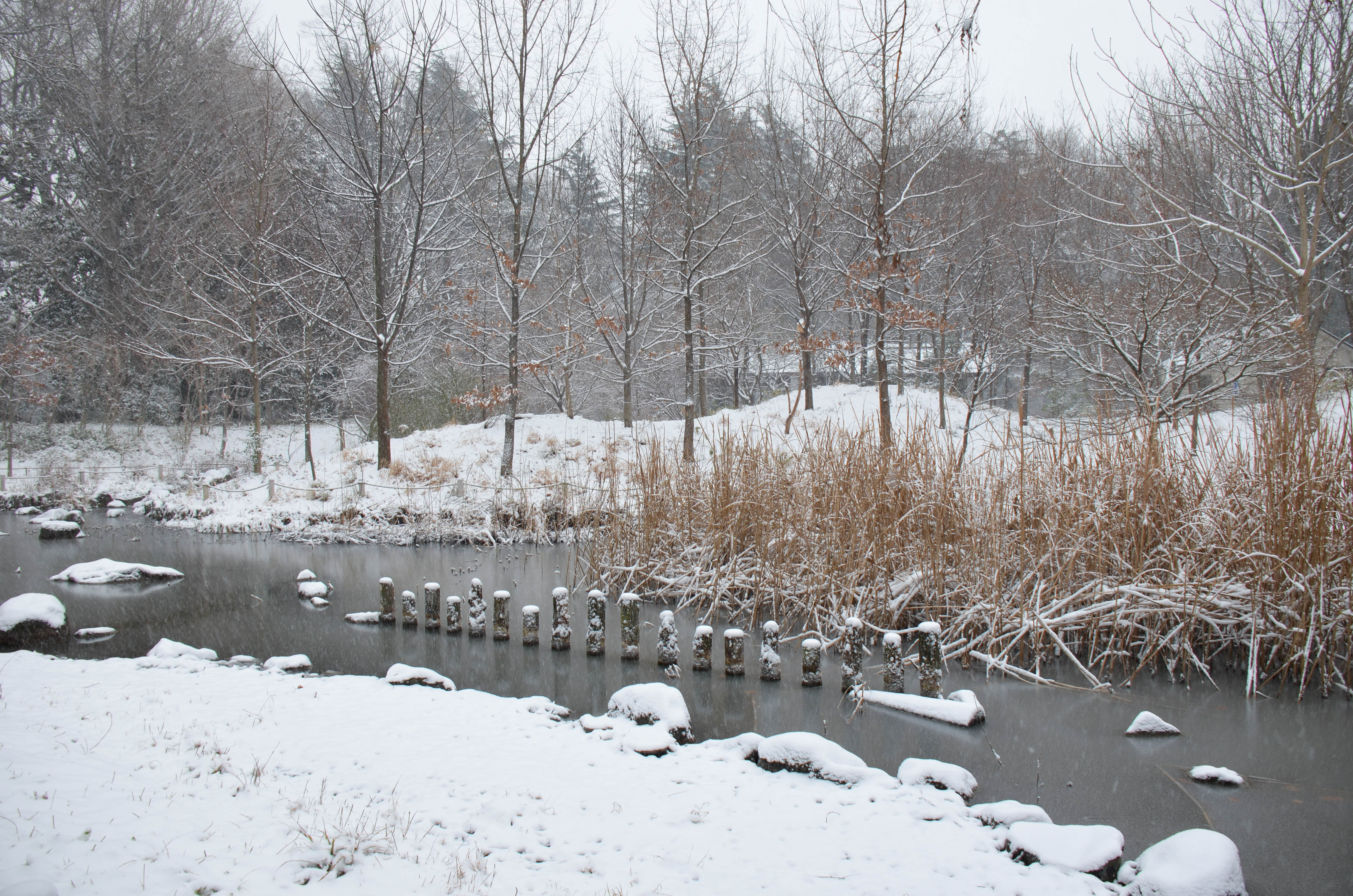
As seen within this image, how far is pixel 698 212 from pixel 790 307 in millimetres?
9331

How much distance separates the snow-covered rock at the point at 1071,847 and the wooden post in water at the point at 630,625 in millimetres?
3020

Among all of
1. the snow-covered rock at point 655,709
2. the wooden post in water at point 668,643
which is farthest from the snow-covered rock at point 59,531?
the snow-covered rock at point 655,709

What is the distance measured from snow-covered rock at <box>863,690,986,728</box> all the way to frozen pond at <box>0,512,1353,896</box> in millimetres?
66

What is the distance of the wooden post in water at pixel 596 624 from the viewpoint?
214 inches

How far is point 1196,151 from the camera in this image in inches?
505

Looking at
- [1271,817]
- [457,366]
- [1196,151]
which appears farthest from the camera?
[457,366]

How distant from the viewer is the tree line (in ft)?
38.1

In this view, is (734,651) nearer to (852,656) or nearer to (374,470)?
(852,656)

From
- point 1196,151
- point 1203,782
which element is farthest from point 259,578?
point 1196,151

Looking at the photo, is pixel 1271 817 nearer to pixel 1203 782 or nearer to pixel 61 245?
pixel 1203 782

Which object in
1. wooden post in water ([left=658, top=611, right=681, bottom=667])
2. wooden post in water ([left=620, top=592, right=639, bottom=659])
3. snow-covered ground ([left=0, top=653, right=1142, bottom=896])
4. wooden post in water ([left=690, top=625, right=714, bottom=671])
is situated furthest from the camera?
wooden post in water ([left=620, top=592, right=639, bottom=659])

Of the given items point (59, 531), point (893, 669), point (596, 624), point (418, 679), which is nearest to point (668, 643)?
point (596, 624)

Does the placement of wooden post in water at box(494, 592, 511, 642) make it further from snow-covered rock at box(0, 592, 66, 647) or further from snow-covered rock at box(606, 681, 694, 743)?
snow-covered rock at box(0, 592, 66, 647)

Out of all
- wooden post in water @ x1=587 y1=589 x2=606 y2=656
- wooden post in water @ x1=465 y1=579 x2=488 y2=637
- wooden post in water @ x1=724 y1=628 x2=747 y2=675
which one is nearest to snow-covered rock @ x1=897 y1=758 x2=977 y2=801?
wooden post in water @ x1=724 y1=628 x2=747 y2=675
